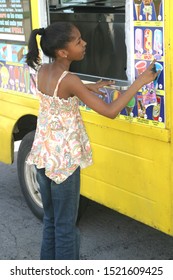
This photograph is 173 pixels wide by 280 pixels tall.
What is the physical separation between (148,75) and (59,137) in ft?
1.88

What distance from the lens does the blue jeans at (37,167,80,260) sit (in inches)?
121

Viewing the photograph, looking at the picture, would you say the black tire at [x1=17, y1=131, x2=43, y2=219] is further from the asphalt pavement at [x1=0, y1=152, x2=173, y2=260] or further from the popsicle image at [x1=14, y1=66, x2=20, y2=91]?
the popsicle image at [x1=14, y1=66, x2=20, y2=91]

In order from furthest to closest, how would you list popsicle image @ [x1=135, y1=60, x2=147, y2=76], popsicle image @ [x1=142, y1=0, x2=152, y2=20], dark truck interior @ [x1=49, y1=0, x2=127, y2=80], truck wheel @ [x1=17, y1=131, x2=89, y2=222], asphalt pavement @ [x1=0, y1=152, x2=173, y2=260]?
truck wheel @ [x1=17, y1=131, x2=89, y2=222], asphalt pavement @ [x1=0, y1=152, x2=173, y2=260], dark truck interior @ [x1=49, y1=0, x2=127, y2=80], popsicle image @ [x1=135, y1=60, x2=147, y2=76], popsicle image @ [x1=142, y1=0, x2=152, y2=20]

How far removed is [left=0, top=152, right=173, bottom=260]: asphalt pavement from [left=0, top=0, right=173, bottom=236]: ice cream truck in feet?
0.74

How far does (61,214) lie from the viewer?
10.2 ft

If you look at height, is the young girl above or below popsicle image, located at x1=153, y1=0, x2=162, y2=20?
below

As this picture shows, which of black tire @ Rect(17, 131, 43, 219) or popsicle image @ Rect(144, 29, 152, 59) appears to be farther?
black tire @ Rect(17, 131, 43, 219)

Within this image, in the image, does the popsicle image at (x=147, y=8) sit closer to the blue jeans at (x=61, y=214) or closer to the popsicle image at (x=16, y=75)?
the blue jeans at (x=61, y=214)

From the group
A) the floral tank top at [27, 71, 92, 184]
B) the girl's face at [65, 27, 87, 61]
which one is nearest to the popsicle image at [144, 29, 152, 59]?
the girl's face at [65, 27, 87, 61]

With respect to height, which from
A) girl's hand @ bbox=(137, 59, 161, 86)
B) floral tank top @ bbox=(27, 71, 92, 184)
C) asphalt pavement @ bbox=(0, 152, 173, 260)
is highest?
girl's hand @ bbox=(137, 59, 161, 86)

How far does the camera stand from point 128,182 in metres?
3.43

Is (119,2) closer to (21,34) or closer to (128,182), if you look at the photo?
(21,34)

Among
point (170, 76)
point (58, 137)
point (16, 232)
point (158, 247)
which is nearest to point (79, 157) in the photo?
point (58, 137)

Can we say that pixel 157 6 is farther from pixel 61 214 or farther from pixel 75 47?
pixel 61 214
